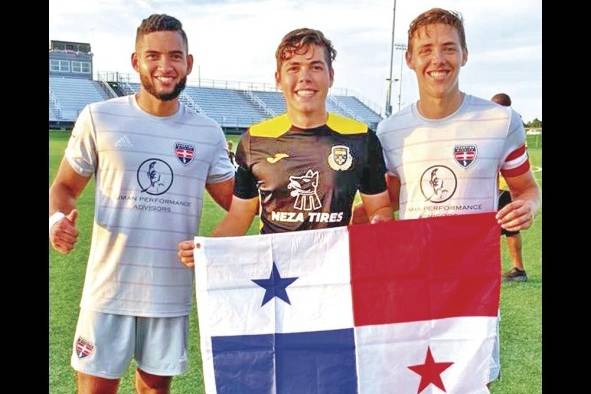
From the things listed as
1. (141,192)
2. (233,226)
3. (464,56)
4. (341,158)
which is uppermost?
(464,56)

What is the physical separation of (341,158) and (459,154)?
0.39m

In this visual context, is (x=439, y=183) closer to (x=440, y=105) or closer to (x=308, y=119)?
(x=440, y=105)

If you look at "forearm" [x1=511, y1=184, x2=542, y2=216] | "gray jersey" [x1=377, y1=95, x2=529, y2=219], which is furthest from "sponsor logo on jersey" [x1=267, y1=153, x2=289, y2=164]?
"forearm" [x1=511, y1=184, x2=542, y2=216]

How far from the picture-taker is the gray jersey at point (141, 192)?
2.01 metres

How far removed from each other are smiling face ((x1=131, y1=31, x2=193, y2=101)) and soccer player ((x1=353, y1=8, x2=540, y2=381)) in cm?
71

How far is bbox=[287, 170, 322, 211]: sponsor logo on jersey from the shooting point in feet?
6.59

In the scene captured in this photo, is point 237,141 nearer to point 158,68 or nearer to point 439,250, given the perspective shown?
point 158,68

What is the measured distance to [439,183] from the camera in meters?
2.04

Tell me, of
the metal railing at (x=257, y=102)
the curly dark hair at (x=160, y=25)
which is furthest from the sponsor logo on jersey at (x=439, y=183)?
the curly dark hair at (x=160, y=25)

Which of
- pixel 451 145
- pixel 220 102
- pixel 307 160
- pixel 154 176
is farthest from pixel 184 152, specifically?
pixel 451 145

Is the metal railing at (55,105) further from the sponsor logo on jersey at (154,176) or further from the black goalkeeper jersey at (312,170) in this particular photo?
the black goalkeeper jersey at (312,170)
